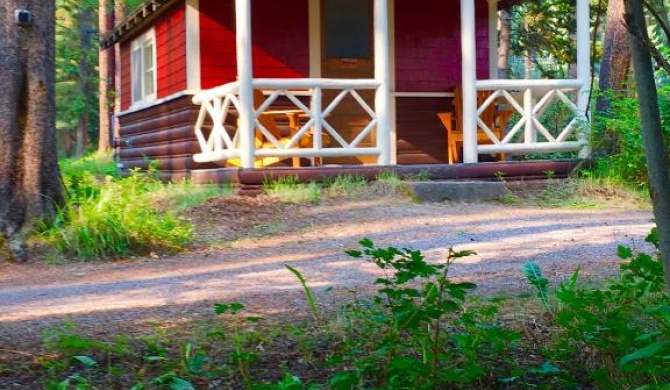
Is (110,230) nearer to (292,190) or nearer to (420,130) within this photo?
(292,190)

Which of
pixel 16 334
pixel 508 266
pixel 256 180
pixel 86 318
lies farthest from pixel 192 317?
pixel 256 180

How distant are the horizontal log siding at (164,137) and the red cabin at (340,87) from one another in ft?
0.11

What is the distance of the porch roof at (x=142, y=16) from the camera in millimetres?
14250

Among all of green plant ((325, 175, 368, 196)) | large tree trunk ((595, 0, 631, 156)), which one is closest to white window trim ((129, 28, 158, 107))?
green plant ((325, 175, 368, 196))

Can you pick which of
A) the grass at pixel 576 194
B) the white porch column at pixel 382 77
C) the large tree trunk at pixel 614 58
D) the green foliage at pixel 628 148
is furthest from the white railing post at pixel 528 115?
the white porch column at pixel 382 77

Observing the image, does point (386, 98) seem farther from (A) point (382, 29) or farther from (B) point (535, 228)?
(B) point (535, 228)

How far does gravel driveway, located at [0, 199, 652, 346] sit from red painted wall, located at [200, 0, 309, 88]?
3597mm

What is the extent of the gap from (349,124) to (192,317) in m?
9.08

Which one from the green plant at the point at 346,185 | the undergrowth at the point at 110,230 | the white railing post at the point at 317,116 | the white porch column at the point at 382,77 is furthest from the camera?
the white porch column at the point at 382,77

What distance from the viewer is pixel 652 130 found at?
2.81 metres

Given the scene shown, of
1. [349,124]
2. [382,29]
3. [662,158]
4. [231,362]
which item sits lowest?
[231,362]

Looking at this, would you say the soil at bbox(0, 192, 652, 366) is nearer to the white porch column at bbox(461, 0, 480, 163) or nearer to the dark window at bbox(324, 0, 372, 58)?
the white porch column at bbox(461, 0, 480, 163)

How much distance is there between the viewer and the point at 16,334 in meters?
4.62

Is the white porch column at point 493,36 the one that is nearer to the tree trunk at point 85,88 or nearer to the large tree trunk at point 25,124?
the large tree trunk at point 25,124
